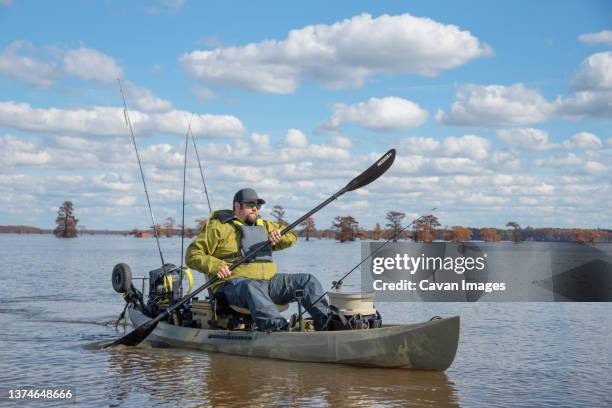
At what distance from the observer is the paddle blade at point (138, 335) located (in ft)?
37.6

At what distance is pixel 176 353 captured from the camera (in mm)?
11000

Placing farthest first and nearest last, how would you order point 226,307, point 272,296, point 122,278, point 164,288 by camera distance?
point 122,278 → point 164,288 → point 226,307 → point 272,296

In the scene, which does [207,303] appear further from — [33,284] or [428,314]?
[33,284]

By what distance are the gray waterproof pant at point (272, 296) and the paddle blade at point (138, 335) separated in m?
1.92

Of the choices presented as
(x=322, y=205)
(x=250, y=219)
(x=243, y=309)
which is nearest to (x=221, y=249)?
(x=250, y=219)

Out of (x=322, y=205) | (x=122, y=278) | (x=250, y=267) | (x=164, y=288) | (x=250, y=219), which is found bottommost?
(x=164, y=288)

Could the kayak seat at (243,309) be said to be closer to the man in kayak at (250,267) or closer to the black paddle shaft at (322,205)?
the man in kayak at (250,267)

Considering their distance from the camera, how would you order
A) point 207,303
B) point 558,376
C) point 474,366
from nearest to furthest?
point 558,376
point 474,366
point 207,303

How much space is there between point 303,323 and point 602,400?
4.10 metres

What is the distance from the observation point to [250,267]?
1025cm

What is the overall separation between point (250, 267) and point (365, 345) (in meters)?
2.09

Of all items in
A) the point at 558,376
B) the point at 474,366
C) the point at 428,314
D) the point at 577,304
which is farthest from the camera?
the point at 577,304

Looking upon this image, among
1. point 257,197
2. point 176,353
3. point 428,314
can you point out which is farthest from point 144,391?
point 428,314

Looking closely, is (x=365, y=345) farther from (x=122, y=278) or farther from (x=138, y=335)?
(x=122, y=278)
